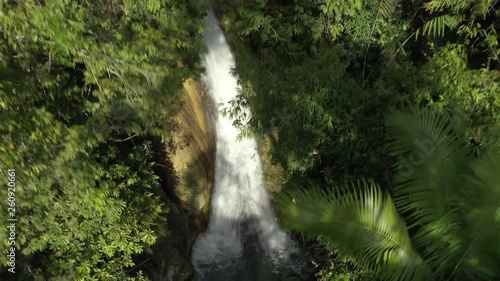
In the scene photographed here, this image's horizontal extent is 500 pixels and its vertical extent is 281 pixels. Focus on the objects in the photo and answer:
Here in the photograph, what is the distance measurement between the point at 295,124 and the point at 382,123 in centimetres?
135

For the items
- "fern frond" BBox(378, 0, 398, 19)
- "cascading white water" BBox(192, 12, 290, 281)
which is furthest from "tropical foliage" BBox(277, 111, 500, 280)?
"cascading white water" BBox(192, 12, 290, 281)

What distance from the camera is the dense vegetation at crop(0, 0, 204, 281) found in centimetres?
435

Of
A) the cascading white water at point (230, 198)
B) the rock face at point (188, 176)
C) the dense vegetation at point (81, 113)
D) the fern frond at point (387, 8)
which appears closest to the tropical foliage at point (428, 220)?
the dense vegetation at point (81, 113)

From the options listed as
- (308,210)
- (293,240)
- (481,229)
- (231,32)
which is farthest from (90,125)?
(293,240)

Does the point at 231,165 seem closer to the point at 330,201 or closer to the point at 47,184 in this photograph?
the point at 47,184

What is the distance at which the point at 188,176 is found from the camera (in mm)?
9117

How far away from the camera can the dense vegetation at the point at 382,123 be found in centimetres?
356

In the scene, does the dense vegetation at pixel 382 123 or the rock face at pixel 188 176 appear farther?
the rock face at pixel 188 176

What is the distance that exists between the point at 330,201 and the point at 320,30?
477cm

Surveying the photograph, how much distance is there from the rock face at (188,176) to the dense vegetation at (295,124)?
53cm

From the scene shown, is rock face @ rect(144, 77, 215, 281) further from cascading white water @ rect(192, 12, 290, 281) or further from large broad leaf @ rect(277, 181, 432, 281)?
large broad leaf @ rect(277, 181, 432, 281)

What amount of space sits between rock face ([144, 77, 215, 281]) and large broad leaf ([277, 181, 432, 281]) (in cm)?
524

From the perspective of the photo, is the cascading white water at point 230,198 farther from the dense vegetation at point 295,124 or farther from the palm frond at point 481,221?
the palm frond at point 481,221

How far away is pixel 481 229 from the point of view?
11.2 ft
